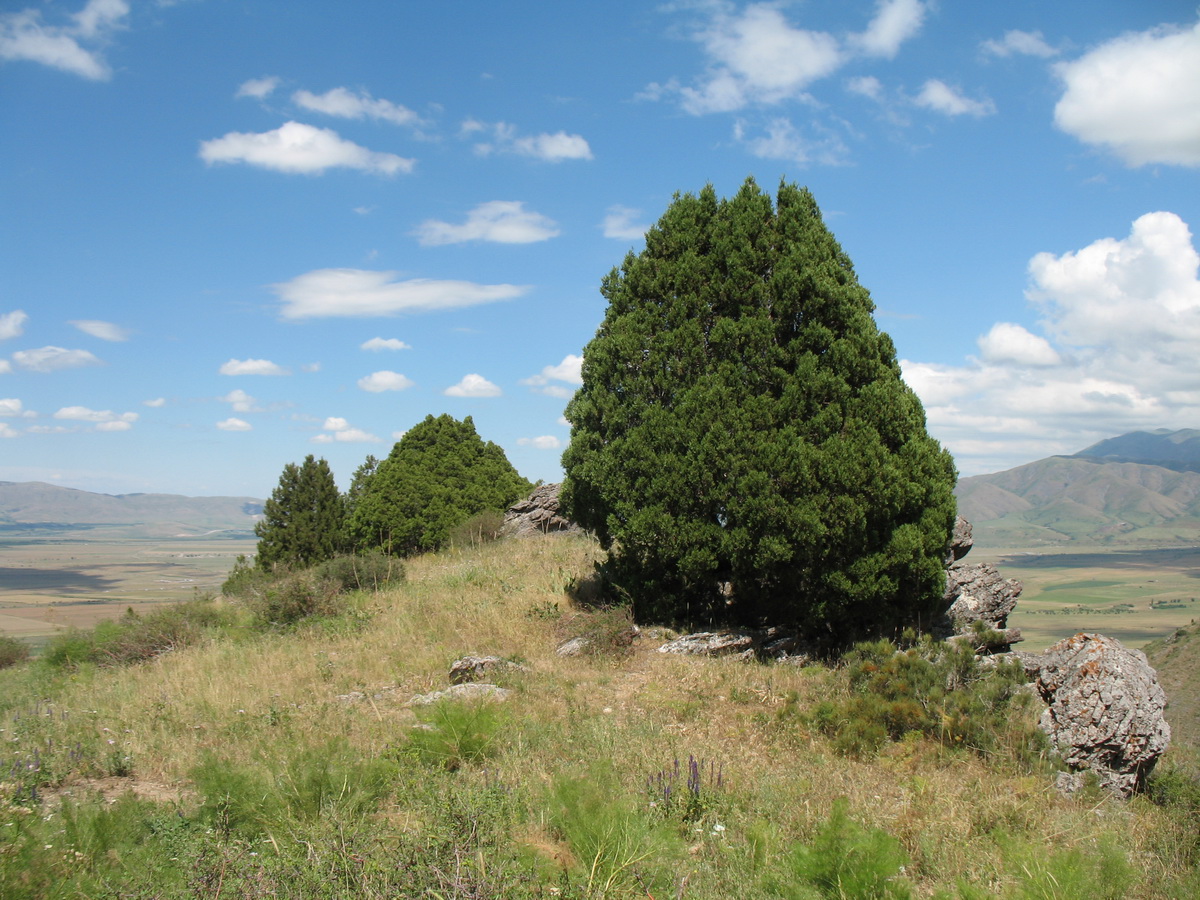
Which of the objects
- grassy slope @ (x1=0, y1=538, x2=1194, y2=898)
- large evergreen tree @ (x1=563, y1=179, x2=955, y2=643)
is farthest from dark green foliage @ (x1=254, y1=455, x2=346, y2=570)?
large evergreen tree @ (x1=563, y1=179, x2=955, y2=643)

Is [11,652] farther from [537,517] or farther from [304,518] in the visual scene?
[537,517]

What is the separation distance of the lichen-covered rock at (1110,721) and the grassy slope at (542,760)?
0.43 meters

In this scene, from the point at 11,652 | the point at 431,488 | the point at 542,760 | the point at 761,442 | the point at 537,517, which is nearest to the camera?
the point at 542,760

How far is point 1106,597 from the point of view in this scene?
62.5 metres

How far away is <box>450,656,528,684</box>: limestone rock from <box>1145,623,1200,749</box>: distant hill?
27.4ft

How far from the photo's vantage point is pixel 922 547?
8.76 metres

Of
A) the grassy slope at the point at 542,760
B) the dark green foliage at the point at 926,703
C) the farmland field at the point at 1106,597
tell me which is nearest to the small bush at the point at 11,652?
the grassy slope at the point at 542,760

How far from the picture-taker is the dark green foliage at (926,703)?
610 centimetres

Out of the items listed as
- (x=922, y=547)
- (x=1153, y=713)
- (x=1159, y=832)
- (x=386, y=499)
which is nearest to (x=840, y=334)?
(x=922, y=547)

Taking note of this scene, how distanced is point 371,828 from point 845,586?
6.17m

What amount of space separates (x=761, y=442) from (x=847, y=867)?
572cm

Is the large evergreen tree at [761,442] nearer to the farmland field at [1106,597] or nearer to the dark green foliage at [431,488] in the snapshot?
the farmland field at [1106,597]

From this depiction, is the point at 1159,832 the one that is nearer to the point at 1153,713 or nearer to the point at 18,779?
the point at 1153,713

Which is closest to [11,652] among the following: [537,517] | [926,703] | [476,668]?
[476,668]
